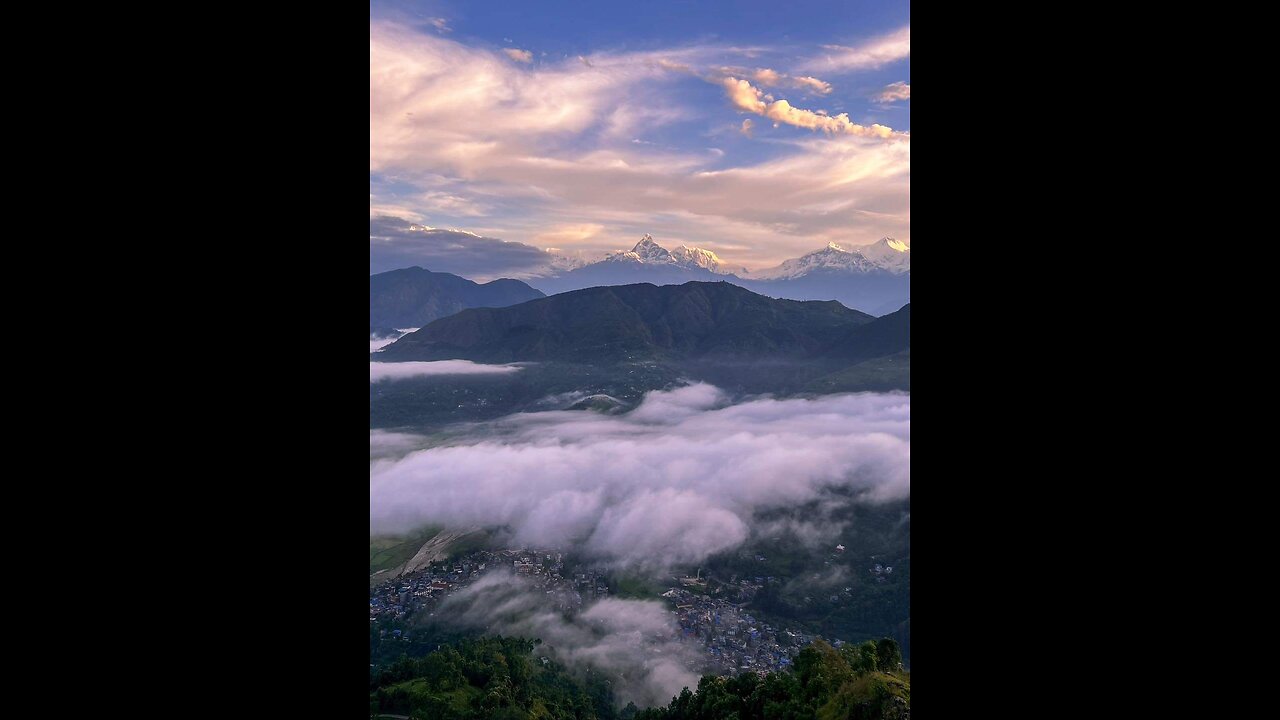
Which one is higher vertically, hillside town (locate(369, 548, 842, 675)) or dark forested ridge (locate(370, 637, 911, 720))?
dark forested ridge (locate(370, 637, 911, 720))

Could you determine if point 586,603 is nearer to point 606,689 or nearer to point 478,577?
point 478,577

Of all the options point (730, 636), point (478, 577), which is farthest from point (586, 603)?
point (730, 636)

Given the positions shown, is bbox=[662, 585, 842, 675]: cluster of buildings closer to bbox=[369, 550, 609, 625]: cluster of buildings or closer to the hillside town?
the hillside town

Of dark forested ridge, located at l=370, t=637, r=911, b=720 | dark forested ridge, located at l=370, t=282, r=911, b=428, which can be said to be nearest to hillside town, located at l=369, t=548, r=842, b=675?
dark forested ridge, located at l=370, t=637, r=911, b=720

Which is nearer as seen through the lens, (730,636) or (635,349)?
(730,636)

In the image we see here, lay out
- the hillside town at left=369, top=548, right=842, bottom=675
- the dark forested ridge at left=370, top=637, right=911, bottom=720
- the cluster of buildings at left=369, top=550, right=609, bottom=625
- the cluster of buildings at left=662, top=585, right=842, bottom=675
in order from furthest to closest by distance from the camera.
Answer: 1. the cluster of buildings at left=369, top=550, right=609, bottom=625
2. the hillside town at left=369, top=548, right=842, bottom=675
3. the cluster of buildings at left=662, top=585, right=842, bottom=675
4. the dark forested ridge at left=370, top=637, right=911, bottom=720

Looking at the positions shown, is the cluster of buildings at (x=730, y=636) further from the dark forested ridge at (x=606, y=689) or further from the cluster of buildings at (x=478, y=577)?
the dark forested ridge at (x=606, y=689)
